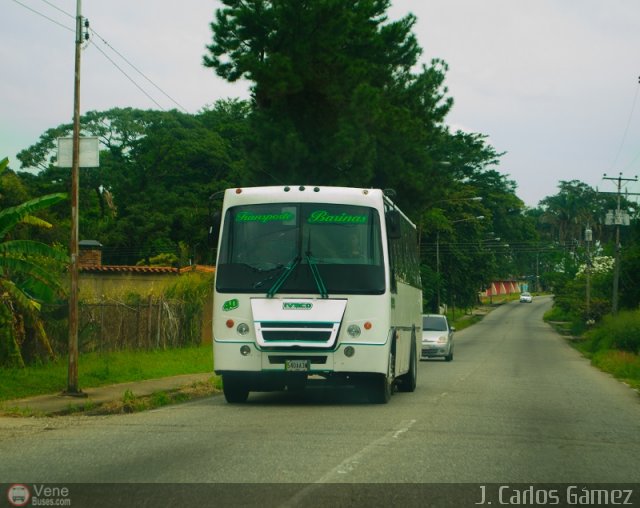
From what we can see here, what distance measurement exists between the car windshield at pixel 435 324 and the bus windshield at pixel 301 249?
853 inches

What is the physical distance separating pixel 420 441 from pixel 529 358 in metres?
28.8

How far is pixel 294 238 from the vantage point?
1586 cm

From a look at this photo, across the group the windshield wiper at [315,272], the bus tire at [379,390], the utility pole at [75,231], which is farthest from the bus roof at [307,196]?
the utility pole at [75,231]

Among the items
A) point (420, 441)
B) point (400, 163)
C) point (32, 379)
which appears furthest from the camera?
point (400, 163)

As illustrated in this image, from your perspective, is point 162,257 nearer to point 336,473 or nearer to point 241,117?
point 241,117

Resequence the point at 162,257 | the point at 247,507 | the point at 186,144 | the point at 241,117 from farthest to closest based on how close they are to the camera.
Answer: the point at 241,117 < the point at 186,144 < the point at 162,257 < the point at 247,507

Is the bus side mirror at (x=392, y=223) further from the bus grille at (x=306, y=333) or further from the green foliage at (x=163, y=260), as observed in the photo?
the green foliage at (x=163, y=260)

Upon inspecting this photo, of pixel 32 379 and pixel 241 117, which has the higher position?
pixel 241 117

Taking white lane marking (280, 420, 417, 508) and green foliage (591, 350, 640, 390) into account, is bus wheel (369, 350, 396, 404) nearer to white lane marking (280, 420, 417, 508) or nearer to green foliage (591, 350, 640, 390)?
white lane marking (280, 420, 417, 508)

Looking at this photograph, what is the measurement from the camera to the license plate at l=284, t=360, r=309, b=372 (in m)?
15.2

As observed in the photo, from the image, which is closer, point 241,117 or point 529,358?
point 529,358

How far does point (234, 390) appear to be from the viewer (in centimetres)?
1650

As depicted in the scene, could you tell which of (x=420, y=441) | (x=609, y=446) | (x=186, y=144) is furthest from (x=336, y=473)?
(x=186, y=144)

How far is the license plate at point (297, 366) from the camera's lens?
49.9ft
